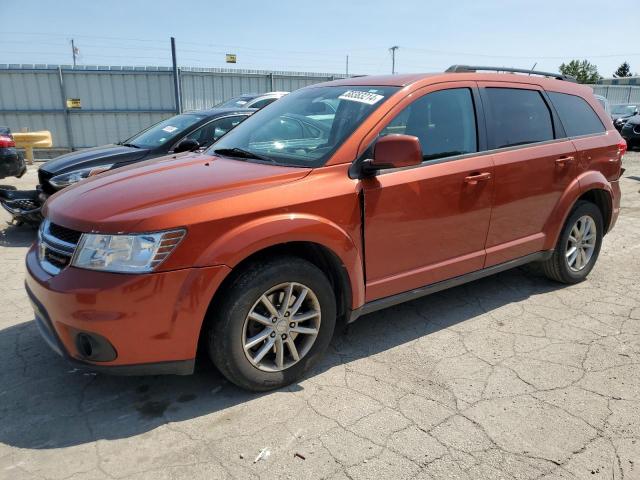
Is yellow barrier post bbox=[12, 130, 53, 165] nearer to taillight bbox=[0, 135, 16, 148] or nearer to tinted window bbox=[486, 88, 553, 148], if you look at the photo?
taillight bbox=[0, 135, 16, 148]

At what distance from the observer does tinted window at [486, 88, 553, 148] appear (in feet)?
12.4

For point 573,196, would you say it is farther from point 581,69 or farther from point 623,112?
point 581,69

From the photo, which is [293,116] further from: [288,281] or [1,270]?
[1,270]

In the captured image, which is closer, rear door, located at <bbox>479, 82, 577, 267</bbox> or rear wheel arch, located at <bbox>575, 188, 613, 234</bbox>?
rear door, located at <bbox>479, 82, 577, 267</bbox>

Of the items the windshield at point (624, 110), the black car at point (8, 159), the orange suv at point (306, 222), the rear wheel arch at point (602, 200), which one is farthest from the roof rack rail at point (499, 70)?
the windshield at point (624, 110)

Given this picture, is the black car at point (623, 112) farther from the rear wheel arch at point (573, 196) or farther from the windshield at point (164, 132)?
the windshield at point (164, 132)

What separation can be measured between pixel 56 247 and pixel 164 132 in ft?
14.5

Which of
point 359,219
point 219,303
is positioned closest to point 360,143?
point 359,219

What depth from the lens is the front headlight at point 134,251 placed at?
2428 mm

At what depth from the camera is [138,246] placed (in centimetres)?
243

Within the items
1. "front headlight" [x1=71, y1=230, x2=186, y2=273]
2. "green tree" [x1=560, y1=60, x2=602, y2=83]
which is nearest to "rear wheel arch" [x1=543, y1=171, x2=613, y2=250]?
"front headlight" [x1=71, y1=230, x2=186, y2=273]

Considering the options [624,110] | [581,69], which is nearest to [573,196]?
[624,110]

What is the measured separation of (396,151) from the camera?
2.89 m

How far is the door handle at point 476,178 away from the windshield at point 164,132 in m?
4.27
